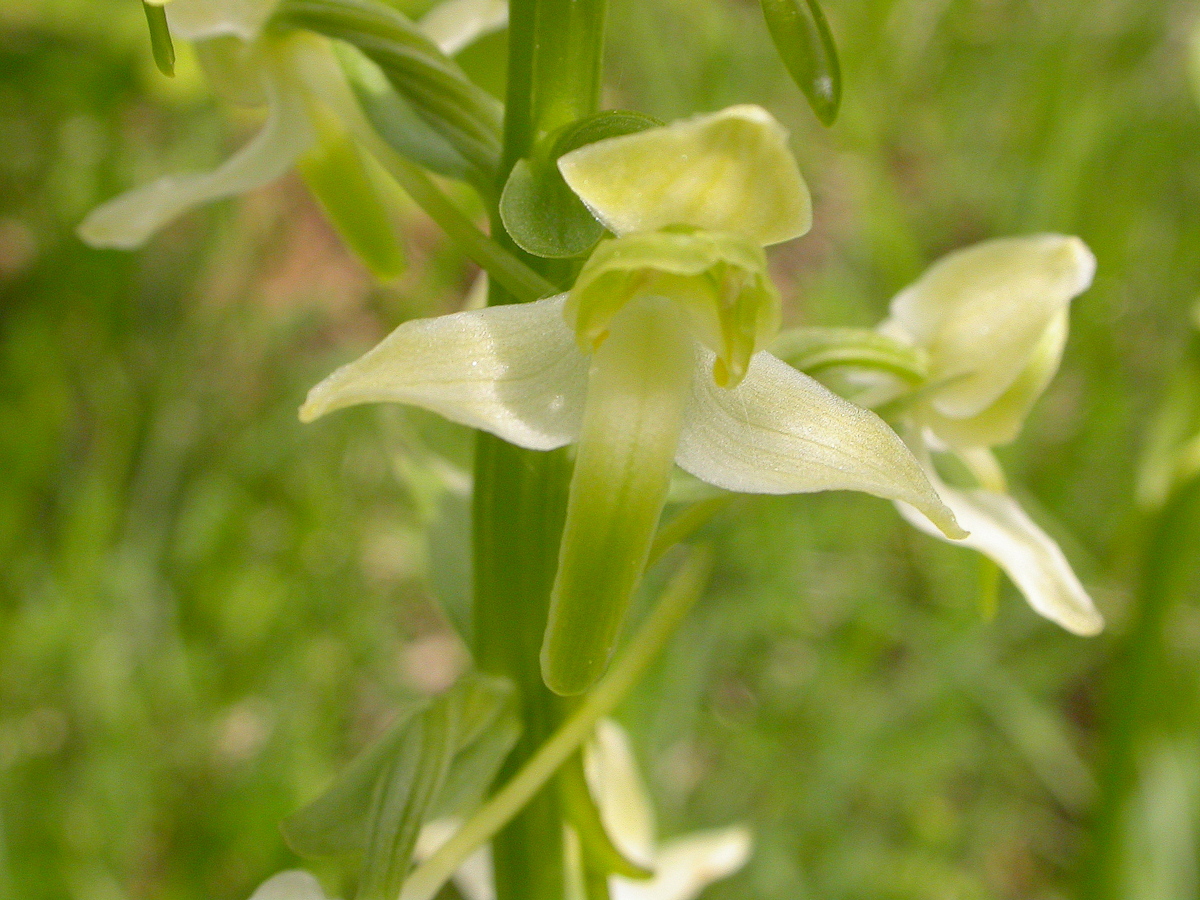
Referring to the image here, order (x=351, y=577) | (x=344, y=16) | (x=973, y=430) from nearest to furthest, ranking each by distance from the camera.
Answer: (x=344, y=16) < (x=973, y=430) < (x=351, y=577)

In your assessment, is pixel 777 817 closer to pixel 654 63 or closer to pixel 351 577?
pixel 351 577

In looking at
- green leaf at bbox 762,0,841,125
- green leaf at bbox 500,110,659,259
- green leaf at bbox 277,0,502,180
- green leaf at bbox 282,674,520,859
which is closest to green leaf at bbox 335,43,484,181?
green leaf at bbox 277,0,502,180

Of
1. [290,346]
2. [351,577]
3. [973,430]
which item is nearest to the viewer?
[973,430]

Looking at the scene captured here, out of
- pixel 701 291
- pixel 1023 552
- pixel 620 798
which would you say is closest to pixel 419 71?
pixel 701 291

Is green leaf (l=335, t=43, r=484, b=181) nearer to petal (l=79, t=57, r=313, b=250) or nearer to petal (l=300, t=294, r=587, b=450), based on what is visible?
petal (l=79, t=57, r=313, b=250)

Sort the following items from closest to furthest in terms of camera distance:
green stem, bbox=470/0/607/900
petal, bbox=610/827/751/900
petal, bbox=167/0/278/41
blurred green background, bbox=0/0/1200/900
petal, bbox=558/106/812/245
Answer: petal, bbox=558/106/812/245, green stem, bbox=470/0/607/900, petal, bbox=167/0/278/41, petal, bbox=610/827/751/900, blurred green background, bbox=0/0/1200/900

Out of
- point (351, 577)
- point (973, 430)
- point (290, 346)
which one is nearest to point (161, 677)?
point (351, 577)

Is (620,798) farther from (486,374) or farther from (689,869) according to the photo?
(486,374)
